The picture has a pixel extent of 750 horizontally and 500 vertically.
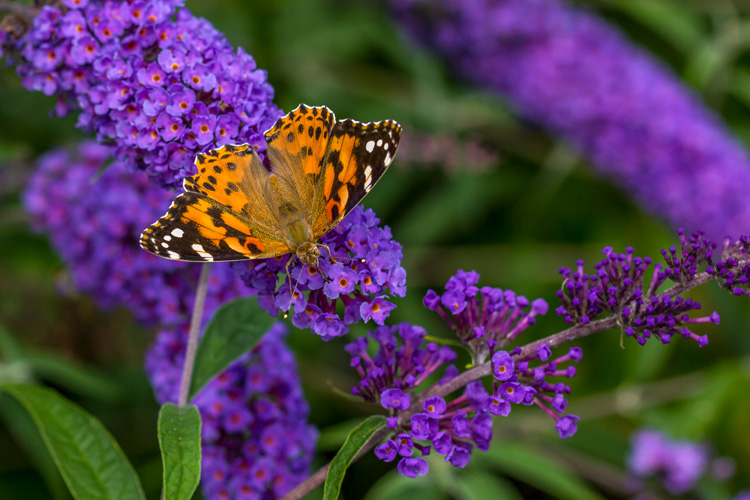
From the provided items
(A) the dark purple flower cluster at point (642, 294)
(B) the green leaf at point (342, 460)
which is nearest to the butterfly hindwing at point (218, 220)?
(B) the green leaf at point (342, 460)

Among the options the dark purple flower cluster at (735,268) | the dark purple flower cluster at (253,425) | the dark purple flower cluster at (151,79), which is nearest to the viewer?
the dark purple flower cluster at (735,268)

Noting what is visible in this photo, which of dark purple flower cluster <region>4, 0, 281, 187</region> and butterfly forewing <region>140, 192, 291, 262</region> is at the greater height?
dark purple flower cluster <region>4, 0, 281, 187</region>

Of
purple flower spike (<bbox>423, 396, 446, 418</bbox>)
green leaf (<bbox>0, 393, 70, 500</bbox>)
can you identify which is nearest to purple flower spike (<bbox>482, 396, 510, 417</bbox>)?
purple flower spike (<bbox>423, 396, 446, 418</bbox>)

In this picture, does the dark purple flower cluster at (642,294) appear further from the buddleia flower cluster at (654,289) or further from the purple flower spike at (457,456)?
the purple flower spike at (457,456)

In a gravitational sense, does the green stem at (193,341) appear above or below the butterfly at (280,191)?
below

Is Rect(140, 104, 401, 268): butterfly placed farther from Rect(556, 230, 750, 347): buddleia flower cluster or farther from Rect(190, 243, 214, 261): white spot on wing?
Rect(556, 230, 750, 347): buddleia flower cluster

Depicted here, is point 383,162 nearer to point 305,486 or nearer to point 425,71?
point 305,486
